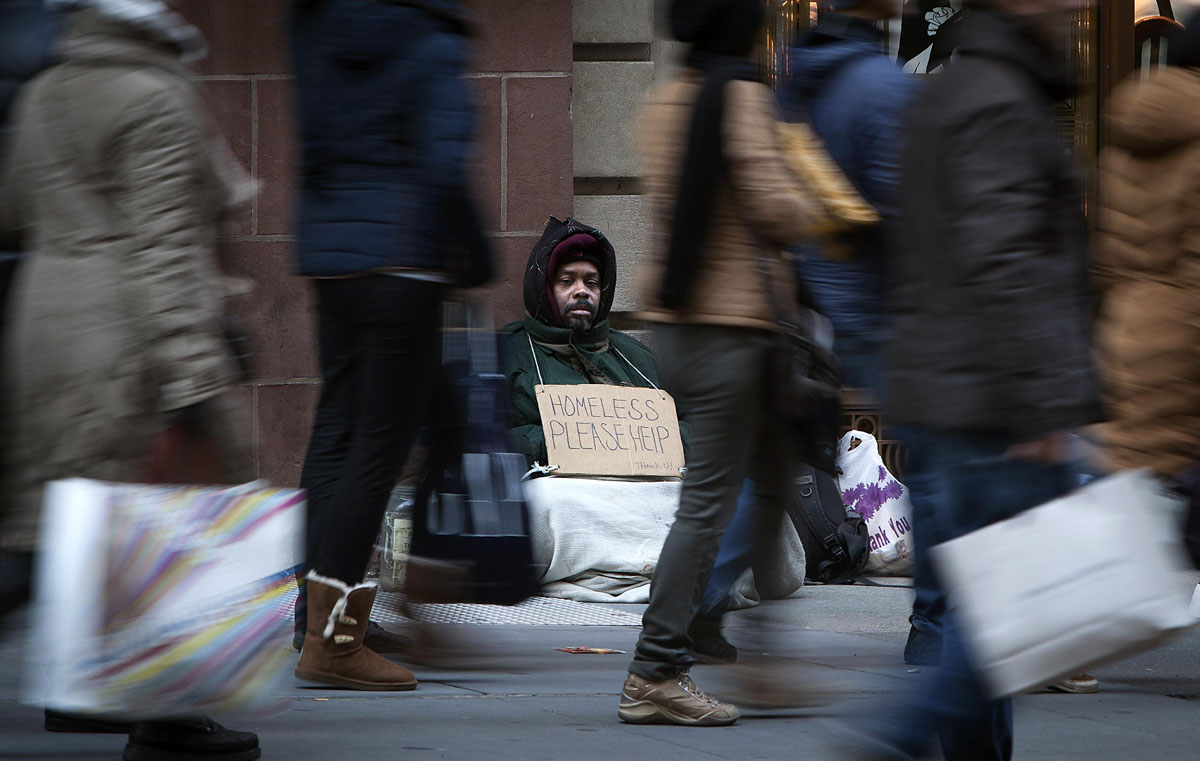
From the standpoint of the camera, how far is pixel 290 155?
724 cm

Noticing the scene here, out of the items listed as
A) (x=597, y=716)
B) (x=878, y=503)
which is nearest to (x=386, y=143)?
(x=597, y=716)

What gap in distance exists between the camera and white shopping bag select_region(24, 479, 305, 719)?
260 centimetres

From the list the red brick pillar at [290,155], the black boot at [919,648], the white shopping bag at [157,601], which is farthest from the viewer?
the red brick pillar at [290,155]

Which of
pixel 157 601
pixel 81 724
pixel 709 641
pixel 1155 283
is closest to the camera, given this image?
pixel 157 601

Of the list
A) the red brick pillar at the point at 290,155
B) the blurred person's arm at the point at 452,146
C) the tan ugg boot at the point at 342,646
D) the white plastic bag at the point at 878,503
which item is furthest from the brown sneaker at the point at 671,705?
the red brick pillar at the point at 290,155

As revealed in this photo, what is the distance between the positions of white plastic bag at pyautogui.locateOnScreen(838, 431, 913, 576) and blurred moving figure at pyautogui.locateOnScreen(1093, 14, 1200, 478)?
3.44 m

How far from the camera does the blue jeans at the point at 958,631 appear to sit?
8.08 ft

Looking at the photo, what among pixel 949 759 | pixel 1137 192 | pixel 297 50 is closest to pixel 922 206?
pixel 949 759

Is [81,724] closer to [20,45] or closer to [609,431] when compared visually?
[20,45]

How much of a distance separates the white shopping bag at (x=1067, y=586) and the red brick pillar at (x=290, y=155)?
16.7 ft

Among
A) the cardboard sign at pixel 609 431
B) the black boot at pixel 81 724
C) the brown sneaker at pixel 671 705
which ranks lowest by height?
the cardboard sign at pixel 609 431

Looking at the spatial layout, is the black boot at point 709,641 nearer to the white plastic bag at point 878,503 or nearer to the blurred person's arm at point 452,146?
the blurred person's arm at point 452,146

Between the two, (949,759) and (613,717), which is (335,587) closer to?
(613,717)

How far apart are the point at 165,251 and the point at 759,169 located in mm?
1266
